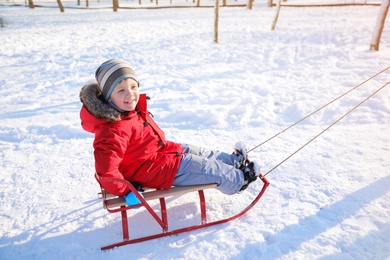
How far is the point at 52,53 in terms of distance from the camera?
346 inches

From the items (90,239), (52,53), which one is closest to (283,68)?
(90,239)

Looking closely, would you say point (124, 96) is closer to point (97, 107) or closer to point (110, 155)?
point (97, 107)

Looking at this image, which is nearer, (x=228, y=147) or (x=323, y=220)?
(x=323, y=220)

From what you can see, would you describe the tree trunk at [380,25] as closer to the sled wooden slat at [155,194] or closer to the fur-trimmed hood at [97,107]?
the sled wooden slat at [155,194]

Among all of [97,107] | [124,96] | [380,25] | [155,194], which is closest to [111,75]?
[124,96]

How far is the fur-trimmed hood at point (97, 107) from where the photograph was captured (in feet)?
7.08

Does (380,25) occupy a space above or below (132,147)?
above

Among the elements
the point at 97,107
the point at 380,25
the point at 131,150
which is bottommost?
the point at 131,150

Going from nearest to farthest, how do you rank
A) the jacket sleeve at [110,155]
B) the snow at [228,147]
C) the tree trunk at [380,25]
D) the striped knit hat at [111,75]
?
the jacket sleeve at [110,155], the striped knit hat at [111,75], the snow at [228,147], the tree trunk at [380,25]

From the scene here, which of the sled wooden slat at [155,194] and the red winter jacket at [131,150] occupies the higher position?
the red winter jacket at [131,150]

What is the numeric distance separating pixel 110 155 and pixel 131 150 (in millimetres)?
290

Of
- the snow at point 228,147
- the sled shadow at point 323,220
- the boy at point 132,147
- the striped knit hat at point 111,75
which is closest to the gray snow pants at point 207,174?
the boy at point 132,147

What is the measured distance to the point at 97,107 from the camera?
2.16 metres

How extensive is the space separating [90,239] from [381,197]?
9.00 feet
